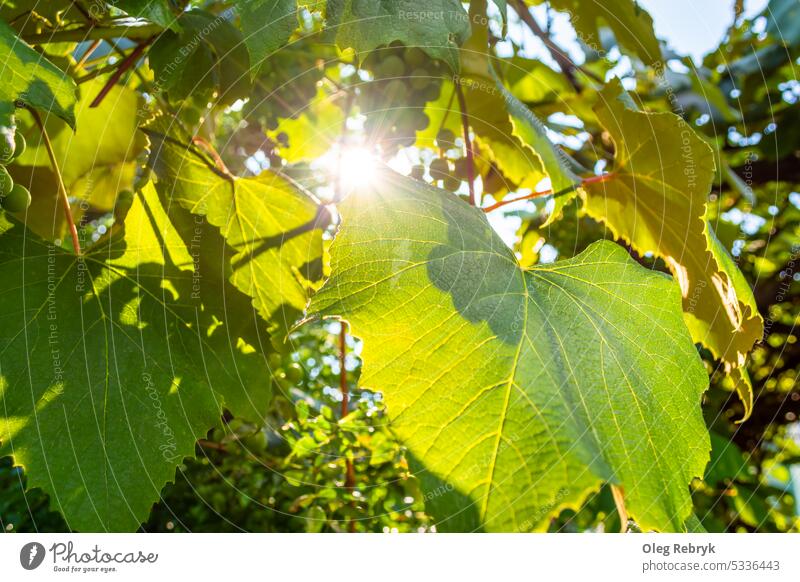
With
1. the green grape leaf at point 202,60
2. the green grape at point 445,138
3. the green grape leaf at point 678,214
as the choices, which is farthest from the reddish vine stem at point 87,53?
the green grape leaf at point 678,214

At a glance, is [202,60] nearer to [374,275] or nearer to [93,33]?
[93,33]

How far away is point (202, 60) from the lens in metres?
0.58

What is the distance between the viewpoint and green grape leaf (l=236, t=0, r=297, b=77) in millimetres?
389

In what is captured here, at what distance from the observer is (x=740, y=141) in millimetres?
1341

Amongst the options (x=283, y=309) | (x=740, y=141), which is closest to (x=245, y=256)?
(x=283, y=309)

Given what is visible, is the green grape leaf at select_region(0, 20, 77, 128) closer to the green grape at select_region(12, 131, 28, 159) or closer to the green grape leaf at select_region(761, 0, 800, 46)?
the green grape at select_region(12, 131, 28, 159)

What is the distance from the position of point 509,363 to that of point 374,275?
0.30 ft

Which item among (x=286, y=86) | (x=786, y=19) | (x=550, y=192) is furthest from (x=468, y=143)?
(x=786, y=19)

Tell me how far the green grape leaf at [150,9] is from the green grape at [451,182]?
0.33 meters
